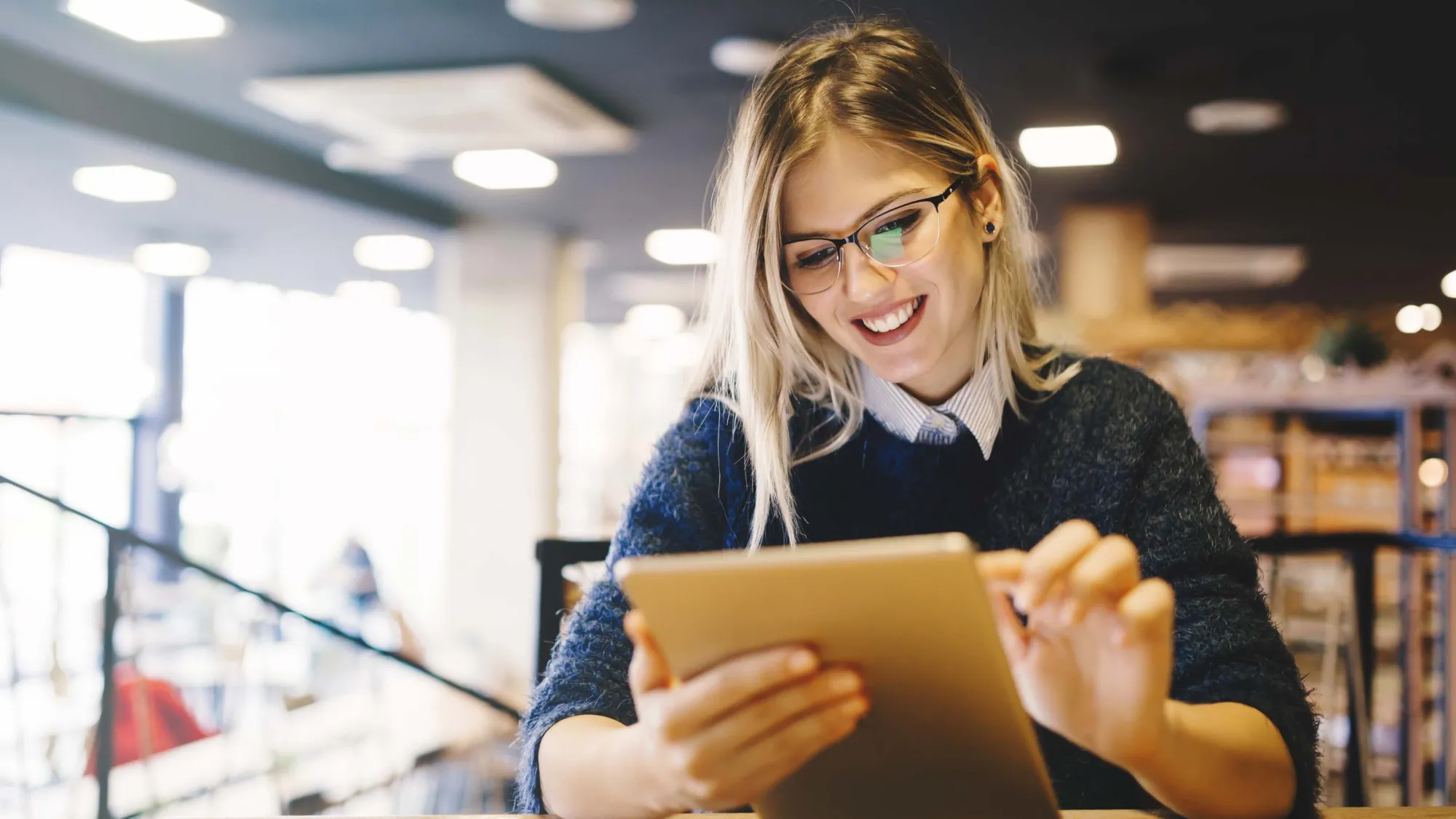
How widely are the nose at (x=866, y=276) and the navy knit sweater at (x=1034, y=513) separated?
21 cm

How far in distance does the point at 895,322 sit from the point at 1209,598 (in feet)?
1.30

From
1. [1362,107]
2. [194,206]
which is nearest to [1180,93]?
[1362,107]

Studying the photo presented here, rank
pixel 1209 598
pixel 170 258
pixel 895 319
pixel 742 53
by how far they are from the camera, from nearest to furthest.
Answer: pixel 1209 598, pixel 895 319, pixel 742 53, pixel 170 258

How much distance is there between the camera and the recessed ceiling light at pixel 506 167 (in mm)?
4613

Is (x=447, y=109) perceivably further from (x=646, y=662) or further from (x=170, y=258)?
(x=170, y=258)

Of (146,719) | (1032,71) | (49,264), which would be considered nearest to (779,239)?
(1032,71)

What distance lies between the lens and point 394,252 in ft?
23.9

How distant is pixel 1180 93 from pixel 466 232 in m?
4.48

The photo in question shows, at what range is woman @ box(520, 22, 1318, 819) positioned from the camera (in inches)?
31.4

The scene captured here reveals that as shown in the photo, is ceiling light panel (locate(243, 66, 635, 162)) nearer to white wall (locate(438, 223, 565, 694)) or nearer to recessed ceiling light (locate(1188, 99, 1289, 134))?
recessed ceiling light (locate(1188, 99, 1289, 134))

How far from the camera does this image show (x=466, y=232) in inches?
270

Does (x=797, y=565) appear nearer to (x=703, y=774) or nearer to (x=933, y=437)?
(x=703, y=774)

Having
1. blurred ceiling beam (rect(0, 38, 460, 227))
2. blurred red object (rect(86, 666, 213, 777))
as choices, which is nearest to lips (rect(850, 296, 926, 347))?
blurred red object (rect(86, 666, 213, 777))

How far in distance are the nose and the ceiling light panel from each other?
8.94ft
